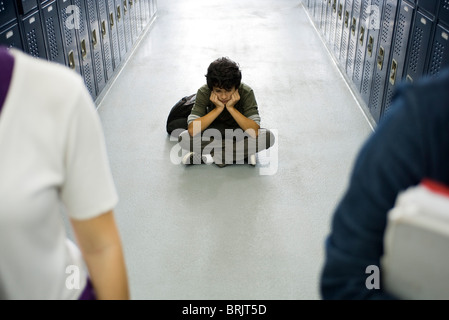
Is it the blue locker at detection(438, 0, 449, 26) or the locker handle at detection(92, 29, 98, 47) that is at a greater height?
the blue locker at detection(438, 0, 449, 26)

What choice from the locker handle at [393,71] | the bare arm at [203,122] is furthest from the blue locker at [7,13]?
the locker handle at [393,71]

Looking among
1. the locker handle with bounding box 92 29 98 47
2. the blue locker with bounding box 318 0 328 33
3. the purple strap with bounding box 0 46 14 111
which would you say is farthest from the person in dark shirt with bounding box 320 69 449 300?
the blue locker with bounding box 318 0 328 33

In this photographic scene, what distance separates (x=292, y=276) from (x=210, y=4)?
8259 mm

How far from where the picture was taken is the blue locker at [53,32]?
12.5 ft

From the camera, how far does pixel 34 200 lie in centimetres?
90

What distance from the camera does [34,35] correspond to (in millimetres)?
3580

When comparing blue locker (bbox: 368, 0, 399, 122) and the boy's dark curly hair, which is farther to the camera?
blue locker (bbox: 368, 0, 399, 122)

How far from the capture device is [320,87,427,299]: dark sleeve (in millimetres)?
725

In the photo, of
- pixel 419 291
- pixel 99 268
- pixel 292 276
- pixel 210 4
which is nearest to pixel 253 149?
pixel 292 276

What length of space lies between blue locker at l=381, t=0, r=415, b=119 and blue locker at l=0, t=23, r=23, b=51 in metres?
2.74

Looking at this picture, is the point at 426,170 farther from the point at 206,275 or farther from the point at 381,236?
the point at 206,275

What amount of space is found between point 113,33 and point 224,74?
2.77 metres

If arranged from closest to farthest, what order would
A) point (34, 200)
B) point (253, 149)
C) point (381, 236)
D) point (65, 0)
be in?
point (381, 236)
point (34, 200)
point (253, 149)
point (65, 0)

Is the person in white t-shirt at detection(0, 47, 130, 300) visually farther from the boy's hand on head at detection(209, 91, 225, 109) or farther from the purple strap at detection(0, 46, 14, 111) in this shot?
the boy's hand on head at detection(209, 91, 225, 109)
